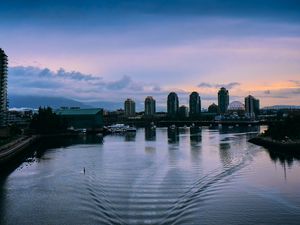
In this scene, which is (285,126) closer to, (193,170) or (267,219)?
(193,170)

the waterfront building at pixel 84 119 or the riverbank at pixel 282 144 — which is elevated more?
the waterfront building at pixel 84 119

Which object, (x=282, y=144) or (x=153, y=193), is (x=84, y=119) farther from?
(x=153, y=193)

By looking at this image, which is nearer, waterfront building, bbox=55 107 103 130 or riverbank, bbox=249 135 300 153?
riverbank, bbox=249 135 300 153

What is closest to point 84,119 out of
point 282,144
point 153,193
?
point 282,144

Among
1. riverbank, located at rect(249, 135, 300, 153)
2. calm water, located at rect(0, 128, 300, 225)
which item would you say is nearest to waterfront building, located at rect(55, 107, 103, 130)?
riverbank, located at rect(249, 135, 300, 153)

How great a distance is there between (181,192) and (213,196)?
4.59 feet

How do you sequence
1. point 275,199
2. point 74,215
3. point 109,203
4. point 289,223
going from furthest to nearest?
1. point 275,199
2. point 109,203
3. point 74,215
4. point 289,223

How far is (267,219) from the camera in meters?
13.6

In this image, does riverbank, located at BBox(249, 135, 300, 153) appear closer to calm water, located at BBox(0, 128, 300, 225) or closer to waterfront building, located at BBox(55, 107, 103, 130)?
calm water, located at BBox(0, 128, 300, 225)

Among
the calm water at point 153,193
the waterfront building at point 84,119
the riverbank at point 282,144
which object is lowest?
the calm water at point 153,193

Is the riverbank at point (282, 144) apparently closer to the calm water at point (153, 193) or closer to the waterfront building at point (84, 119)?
the calm water at point (153, 193)

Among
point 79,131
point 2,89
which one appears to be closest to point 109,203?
point 79,131

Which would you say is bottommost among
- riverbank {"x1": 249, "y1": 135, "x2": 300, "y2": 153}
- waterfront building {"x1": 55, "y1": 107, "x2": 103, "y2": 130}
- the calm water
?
the calm water

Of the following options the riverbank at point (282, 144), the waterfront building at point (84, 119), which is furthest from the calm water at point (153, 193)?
the waterfront building at point (84, 119)
